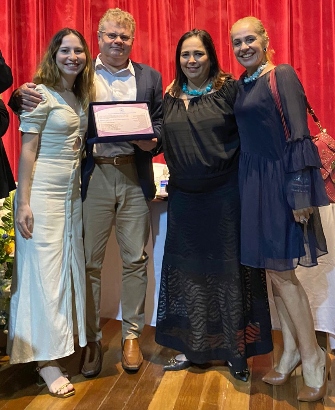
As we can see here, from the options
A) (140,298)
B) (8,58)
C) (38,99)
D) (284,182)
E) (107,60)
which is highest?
(8,58)

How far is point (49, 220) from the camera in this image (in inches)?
77.1

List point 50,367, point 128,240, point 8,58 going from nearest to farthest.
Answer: point 50,367, point 128,240, point 8,58

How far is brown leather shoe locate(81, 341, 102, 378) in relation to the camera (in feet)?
7.00

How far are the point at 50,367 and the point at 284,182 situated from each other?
1.21 metres

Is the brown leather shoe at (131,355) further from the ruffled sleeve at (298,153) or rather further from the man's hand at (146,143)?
the ruffled sleeve at (298,153)

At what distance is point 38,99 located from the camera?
1.87m

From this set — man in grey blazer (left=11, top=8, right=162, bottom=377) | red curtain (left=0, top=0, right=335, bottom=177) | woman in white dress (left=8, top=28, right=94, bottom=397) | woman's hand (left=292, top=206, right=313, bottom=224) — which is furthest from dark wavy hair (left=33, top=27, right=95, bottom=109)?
red curtain (left=0, top=0, right=335, bottom=177)

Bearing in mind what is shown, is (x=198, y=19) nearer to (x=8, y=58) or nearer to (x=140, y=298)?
(x=8, y=58)

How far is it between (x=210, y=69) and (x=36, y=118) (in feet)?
2.43

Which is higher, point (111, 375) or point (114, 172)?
point (114, 172)

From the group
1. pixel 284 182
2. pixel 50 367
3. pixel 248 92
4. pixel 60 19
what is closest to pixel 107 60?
pixel 248 92

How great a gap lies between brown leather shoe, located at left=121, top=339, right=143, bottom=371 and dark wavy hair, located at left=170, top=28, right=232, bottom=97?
113cm

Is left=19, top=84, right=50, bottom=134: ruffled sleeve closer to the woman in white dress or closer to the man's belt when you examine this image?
the woman in white dress

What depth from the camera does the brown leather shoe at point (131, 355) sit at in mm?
2168
